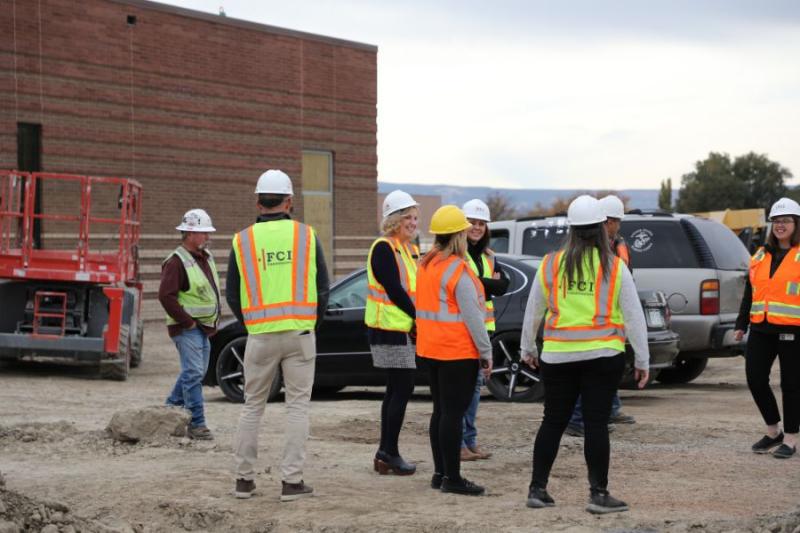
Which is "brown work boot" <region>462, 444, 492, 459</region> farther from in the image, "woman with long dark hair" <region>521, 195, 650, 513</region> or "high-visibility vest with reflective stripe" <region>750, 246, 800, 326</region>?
"high-visibility vest with reflective stripe" <region>750, 246, 800, 326</region>

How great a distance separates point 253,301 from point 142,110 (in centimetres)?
1662

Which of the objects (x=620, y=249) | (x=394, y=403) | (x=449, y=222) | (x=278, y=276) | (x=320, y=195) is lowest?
(x=394, y=403)

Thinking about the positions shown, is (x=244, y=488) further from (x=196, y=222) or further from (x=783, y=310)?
(x=783, y=310)

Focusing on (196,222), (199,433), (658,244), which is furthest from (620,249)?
(658,244)

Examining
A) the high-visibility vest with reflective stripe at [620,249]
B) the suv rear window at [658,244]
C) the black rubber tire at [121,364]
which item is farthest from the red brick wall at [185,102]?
the high-visibility vest with reflective stripe at [620,249]

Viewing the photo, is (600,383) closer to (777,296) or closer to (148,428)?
(777,296)

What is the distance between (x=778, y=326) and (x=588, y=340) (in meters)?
2.72

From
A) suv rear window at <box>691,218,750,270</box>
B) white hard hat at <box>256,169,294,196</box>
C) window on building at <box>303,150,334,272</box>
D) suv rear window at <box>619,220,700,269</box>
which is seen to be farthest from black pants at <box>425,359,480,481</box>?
window on building at <box>303,150,334,272</box>

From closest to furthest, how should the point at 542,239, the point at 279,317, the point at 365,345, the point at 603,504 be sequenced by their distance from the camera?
the point at 603,504
the point at 279,317
the point at 365,345
the point at 542,239

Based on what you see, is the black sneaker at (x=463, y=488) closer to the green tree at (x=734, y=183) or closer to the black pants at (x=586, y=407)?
the black pants at (x=586, y=407)

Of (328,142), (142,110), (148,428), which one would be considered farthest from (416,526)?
(328,142)

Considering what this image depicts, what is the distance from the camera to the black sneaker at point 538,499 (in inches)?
255

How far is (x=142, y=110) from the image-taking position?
22.6 metres

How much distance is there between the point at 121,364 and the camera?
1470cm
